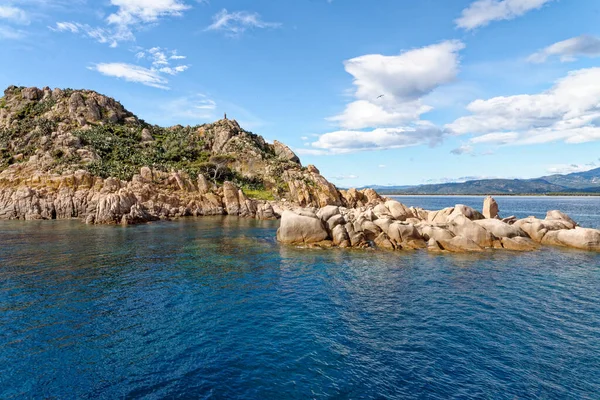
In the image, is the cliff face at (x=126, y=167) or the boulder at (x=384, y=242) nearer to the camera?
the boulder at (x=384, y=242)

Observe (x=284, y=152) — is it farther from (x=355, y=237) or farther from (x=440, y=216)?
(x=355, y=237)

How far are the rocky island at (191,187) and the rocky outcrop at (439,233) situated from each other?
0.51 ft

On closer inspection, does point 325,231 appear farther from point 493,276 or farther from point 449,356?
point 449,356

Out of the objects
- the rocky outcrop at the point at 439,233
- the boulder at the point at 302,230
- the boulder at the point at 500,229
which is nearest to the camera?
the rocky outcrop at the point at 439,233

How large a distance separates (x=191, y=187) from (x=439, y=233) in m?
81.4

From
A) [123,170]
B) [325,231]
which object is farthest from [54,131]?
[325,231]

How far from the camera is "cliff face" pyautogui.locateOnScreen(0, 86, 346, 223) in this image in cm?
8750

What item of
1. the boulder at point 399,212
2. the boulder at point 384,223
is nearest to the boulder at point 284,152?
the boulder at point 399,212

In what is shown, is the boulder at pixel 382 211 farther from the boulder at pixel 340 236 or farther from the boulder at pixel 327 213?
the boulder at pixel 340 236

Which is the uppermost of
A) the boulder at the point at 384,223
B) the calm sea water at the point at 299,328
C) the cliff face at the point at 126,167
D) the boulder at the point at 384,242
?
the cliff face at the point at 126,167

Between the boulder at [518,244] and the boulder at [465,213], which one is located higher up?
the boulder at [465,213]

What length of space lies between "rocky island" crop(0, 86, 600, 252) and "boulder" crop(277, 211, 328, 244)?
16 cm

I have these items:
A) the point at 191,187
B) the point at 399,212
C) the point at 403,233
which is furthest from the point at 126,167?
the point at 403,233

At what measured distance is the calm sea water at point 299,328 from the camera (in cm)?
1544
